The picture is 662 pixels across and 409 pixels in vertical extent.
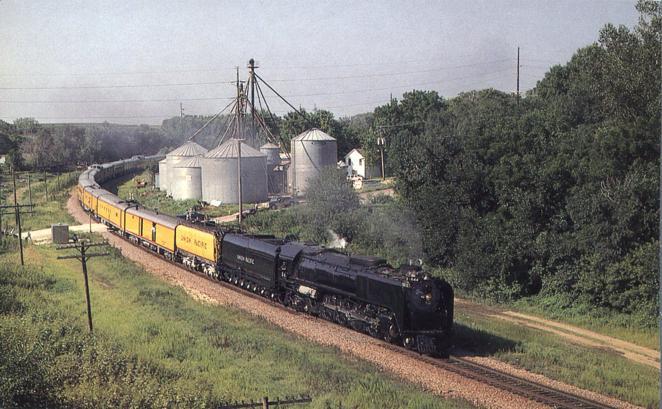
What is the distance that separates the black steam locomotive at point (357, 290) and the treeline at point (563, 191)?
10463 mm

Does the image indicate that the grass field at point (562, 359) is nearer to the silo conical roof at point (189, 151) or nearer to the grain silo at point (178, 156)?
the grain silo at point (178, 156)

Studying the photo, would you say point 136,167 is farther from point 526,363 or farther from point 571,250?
point 526,363

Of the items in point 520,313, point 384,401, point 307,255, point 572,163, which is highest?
point 572,163

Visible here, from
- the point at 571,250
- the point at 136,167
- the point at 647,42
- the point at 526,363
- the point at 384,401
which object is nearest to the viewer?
the point at 384,401

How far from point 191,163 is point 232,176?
24.2 feet

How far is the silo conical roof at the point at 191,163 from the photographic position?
214 ft

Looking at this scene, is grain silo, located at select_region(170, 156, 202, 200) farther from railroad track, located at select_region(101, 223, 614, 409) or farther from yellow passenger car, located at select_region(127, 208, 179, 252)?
railroad track, located at select_region(101, 223, 614, 409)

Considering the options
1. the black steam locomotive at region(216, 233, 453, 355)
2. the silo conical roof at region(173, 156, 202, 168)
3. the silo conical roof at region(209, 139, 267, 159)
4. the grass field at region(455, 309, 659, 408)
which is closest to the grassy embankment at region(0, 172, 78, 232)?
the silo conical roof at region(173, 156, 202, 168)

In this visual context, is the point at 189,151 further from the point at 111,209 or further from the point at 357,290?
the point at 357,290

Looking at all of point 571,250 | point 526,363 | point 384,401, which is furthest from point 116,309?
point 571,250

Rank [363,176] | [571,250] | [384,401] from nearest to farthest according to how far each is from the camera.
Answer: [384,401]
[571,250]
[363,176]

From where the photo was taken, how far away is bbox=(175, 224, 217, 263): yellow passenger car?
100 feet

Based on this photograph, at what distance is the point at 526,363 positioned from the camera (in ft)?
61.2

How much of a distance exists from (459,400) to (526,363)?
433 cm
